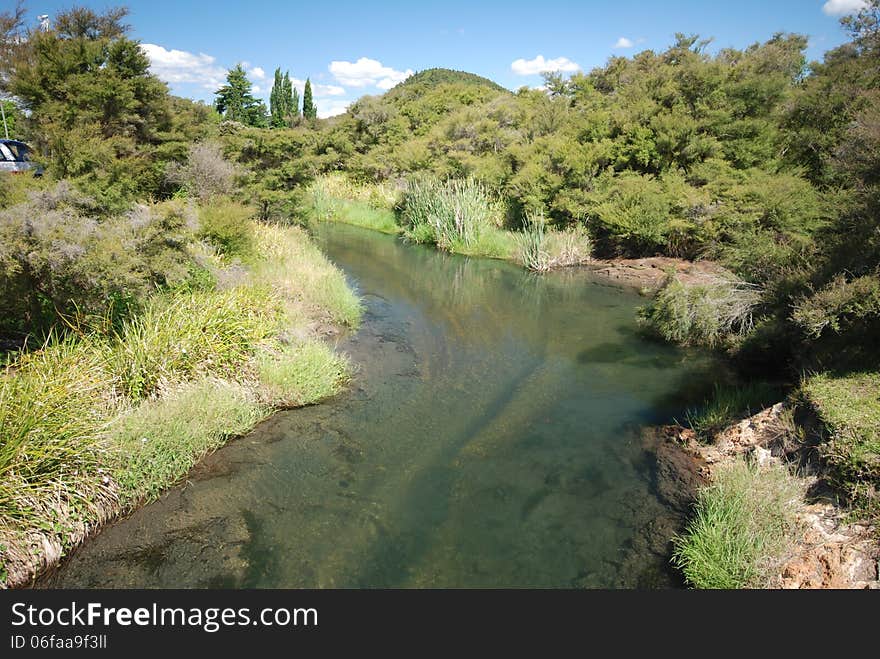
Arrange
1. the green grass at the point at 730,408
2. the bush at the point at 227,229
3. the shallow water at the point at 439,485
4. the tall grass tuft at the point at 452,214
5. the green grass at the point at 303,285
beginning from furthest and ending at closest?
the tall grass tuft at the point at 452,214 < the green grass at the point at 303,285 < the bush at the point at 227,229 < the green grass at the point at 730,408 < the shallow water at the point at 439,485

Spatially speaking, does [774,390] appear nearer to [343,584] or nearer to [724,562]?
[724,562]

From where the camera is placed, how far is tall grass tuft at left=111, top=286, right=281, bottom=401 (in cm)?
729

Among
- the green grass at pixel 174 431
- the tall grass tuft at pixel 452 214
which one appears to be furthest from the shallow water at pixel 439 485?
the tall grass tuft at pixel 452 214

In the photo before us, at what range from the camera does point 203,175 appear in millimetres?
14734

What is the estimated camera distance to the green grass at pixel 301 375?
334 inches

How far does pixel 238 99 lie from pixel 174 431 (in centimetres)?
4322

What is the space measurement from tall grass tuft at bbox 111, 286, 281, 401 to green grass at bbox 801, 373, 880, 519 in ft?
26.2

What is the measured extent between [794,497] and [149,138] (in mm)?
17233

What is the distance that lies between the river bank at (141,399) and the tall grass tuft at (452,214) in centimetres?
1191

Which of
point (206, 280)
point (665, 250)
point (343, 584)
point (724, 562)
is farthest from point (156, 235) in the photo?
point (665, 250)

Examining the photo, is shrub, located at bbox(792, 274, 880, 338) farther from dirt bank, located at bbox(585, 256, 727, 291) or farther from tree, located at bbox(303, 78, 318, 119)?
tree, located at bbox(303, 78, 318, 119)

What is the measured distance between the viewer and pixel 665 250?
62.9 ft

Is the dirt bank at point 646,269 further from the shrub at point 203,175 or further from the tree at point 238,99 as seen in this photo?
the tree at point 238,99

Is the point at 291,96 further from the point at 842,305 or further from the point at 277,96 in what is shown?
the point at 842,305
